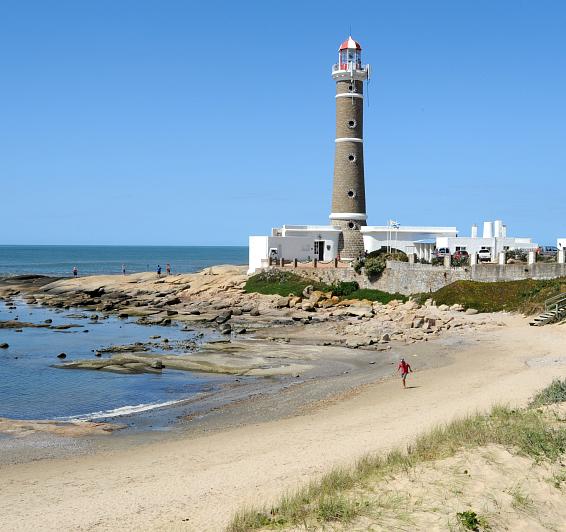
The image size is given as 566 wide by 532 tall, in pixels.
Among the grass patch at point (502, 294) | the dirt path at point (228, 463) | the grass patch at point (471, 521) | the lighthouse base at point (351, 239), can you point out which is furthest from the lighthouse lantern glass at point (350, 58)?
the grass patch at point (471, 521)

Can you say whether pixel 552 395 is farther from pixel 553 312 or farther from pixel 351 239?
pixel 351 239

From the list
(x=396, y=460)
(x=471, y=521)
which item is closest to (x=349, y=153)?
(x=396, y=460)

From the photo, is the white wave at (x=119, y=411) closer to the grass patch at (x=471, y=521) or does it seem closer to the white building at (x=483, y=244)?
the grass patch at (x=471, y=521)

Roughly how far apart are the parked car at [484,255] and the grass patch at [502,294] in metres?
8.27

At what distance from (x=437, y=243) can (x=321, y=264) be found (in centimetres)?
918

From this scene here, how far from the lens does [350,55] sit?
192 feet

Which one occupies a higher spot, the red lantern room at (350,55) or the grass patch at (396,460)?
the red lantern room at (350,55)

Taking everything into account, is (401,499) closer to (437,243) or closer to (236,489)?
(236,489)

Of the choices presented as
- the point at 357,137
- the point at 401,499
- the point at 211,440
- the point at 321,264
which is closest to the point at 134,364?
the point at 211,440

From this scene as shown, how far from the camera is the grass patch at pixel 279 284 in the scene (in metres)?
51.1

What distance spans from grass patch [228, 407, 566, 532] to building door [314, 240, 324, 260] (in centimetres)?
4266

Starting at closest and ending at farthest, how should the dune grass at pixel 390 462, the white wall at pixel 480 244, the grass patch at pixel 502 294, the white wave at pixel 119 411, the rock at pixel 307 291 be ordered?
the dune grass at pixel 390 462 < the white wave at pixel 119 411 < the grass patch at pixel 502 294 < the rock at pixel 307 291 < the white wall at pixel 480 244

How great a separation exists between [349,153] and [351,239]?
7.07 m

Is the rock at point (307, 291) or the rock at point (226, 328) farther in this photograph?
the rock at point (307, 291)
